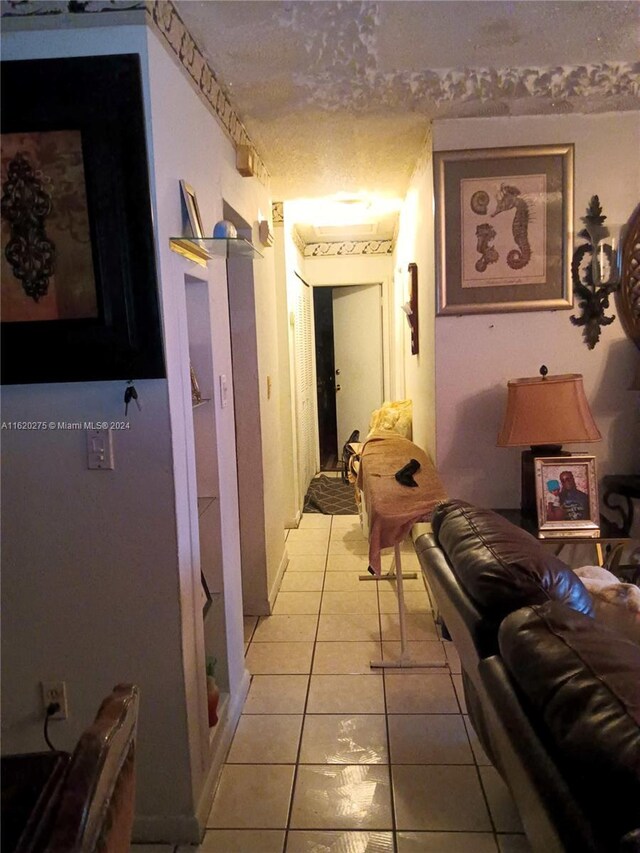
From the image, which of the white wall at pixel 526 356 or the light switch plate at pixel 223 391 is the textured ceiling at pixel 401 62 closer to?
the white wall at pixel 526 356

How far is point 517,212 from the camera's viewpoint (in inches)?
107

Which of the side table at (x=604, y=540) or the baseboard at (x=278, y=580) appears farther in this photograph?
the baseboard at (x=278, y=580)

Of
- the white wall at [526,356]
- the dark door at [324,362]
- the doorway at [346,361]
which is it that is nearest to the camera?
the white wall at [526,356]

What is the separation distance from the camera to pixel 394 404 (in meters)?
4.51

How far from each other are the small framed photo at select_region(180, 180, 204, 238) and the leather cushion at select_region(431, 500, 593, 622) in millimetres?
1158

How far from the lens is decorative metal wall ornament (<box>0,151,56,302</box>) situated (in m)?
1.52

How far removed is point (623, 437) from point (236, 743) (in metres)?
2.16

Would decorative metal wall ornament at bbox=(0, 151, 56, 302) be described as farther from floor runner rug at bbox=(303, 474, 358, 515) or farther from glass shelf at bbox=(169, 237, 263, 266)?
floor runner rug at bbox=(303, 474, 358, 515)

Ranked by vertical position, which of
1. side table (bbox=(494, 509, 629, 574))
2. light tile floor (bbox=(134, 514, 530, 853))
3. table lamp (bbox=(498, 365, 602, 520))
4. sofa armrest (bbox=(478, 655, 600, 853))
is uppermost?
table lamp (bbox=(498, 365, 602, 520))

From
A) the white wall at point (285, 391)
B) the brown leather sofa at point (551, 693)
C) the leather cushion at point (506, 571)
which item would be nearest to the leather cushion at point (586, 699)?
the brown leather sofa at point (551, 693)

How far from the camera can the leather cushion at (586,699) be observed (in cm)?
79

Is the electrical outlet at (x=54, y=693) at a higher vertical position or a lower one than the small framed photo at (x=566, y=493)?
lower

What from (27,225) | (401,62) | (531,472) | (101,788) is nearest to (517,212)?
(401,62)

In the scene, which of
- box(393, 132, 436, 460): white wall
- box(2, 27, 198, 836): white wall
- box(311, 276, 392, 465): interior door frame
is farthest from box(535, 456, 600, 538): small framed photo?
box(311, 276, 392, 465): interior door frame
